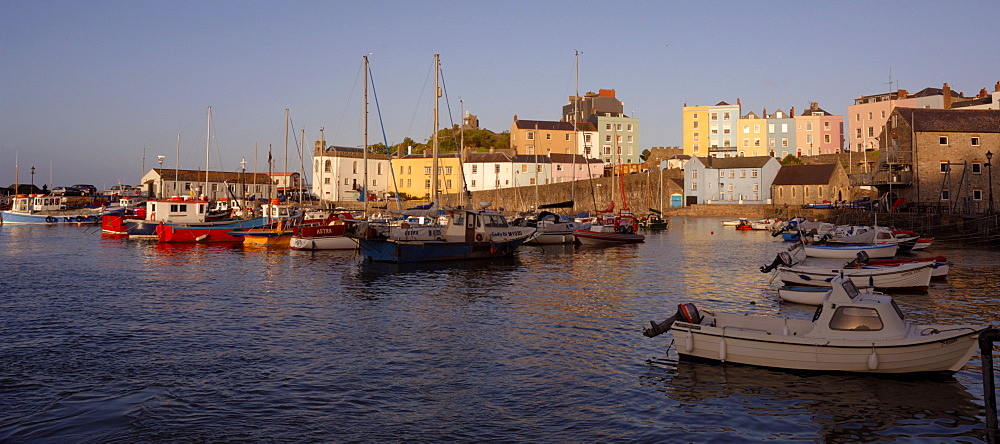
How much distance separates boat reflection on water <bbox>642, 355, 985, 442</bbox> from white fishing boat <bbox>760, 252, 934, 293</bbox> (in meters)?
12.4

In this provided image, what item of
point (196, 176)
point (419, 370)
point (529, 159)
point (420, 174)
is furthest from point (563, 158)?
point (419, 370)

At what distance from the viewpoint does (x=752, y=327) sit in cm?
1775

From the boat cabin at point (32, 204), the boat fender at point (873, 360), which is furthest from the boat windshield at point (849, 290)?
the boat cabin at point (32, 204)

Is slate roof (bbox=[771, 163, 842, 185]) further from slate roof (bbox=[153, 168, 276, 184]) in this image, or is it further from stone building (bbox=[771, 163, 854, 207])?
slate roof (bbox=[153, 168, 276, 184])

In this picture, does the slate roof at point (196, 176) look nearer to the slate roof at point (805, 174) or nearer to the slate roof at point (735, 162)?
the slate roof at point (735, 162)

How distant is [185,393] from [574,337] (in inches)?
410

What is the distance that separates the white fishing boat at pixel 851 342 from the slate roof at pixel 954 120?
58.3 metres

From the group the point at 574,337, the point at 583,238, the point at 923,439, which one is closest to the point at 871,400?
the point at 923,439

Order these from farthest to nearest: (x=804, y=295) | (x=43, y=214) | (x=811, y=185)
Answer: (x=811, y=185) < (x=43, y=214) < (x=804, y=295)

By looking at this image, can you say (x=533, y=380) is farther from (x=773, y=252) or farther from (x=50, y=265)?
(x=773, y=252)

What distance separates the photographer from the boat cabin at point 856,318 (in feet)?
50.6

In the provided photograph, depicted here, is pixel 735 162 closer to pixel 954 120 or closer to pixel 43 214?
pixel 954 120

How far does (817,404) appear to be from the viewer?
14.2 m

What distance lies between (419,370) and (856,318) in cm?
968
